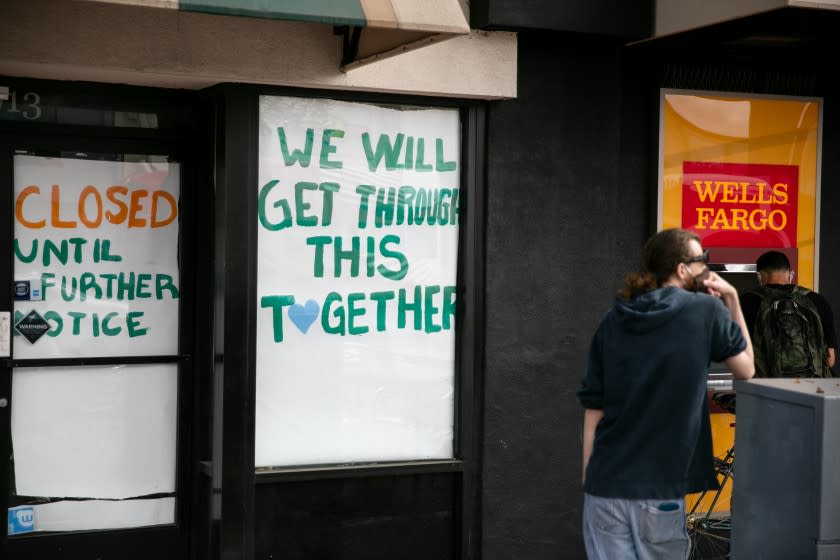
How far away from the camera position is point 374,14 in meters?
A: 5.21

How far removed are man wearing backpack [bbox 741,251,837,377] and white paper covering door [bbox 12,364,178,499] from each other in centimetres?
353

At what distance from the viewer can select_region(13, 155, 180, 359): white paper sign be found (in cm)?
629

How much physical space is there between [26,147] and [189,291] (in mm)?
1188

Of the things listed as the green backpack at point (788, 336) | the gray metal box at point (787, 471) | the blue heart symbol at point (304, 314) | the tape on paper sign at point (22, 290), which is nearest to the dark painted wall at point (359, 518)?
the blue heart symbol at point (304, 314)

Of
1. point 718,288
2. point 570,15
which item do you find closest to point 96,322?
point 570,15

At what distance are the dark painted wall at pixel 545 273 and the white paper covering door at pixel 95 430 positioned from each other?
6.19 feet

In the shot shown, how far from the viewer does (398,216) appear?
21.8 ft

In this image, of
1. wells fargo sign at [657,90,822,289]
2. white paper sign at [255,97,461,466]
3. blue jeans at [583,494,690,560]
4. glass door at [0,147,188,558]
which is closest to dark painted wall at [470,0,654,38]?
white paper sign at [255,97,461,466]

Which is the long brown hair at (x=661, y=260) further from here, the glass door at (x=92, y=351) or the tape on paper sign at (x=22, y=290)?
the tape on paper sign at (x=22, y=290)

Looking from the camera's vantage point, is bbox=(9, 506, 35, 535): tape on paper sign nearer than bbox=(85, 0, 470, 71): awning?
No

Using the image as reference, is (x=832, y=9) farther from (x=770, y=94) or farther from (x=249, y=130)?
(x=249, y=130)

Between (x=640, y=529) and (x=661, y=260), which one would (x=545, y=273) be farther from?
(x=640, y=529)

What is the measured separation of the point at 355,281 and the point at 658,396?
2868 millimetres

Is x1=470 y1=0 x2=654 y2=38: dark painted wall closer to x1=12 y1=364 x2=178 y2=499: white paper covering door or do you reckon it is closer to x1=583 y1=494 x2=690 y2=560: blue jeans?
x1=12 y1=364 x2=178 y2=499: white paper covering door
